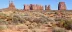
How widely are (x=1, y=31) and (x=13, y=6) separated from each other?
6367 centimetres

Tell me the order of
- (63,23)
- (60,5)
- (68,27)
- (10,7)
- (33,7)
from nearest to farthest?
1. (68,27)
2. (63,23)
3. (10,7)
4. (60,5)
5. (33,7)

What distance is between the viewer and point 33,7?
117812mm

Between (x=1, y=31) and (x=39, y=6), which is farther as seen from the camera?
(x=39, y=6)

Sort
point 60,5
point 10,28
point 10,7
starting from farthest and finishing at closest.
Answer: point 60,5 < point 10,7 < point 10,28

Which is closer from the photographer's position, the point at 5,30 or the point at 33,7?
the point at 5,30

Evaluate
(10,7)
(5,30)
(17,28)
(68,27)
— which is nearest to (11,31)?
(5,30)

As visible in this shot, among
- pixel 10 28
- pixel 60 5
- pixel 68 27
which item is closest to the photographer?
pixel 10 28

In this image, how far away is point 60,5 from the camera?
4279 inches

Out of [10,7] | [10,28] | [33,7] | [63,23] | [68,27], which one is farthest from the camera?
[33,7]

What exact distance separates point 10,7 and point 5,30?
62526mm

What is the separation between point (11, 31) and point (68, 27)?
5415 millimetres

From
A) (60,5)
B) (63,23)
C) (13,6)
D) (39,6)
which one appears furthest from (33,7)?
(63,23)

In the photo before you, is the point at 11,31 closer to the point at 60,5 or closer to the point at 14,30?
the point at 14,30

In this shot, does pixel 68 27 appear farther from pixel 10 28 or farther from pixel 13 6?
pixel 13 6
